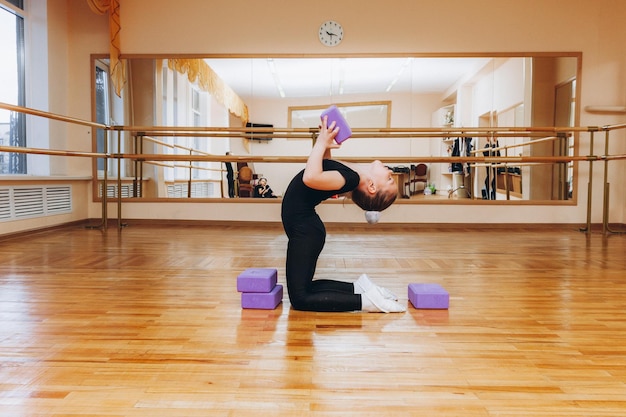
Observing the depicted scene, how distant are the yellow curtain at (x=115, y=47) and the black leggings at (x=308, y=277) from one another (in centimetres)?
365

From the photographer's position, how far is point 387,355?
1302 millimetres

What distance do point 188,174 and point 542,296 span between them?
3.81 meters

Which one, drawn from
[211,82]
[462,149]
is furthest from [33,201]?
[462,149]

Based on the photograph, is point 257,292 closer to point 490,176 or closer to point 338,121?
point 338,121

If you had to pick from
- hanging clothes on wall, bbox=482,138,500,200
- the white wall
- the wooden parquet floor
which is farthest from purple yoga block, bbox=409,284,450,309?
hanging clothes on wall, bbox=482,138,500,200

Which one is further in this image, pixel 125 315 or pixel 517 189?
pixel 517 189

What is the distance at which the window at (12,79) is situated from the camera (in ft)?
13.2

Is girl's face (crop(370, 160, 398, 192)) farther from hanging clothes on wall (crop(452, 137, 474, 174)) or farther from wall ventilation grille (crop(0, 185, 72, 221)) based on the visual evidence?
hanging clothes on wall (crop(452, 137, 474, 174))

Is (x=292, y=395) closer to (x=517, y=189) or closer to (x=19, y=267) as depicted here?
(x=19, y=267)

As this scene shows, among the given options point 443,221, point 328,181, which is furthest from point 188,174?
point 328,181

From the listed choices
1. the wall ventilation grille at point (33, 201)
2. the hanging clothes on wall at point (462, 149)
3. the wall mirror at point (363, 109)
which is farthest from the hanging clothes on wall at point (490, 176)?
the wall ventilation grille at point (33, 201)

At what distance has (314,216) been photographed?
1.87 metres

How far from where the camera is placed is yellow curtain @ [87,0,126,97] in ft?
15.2

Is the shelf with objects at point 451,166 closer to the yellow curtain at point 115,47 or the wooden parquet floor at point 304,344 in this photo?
the wooden parquet floor at point 304,344
